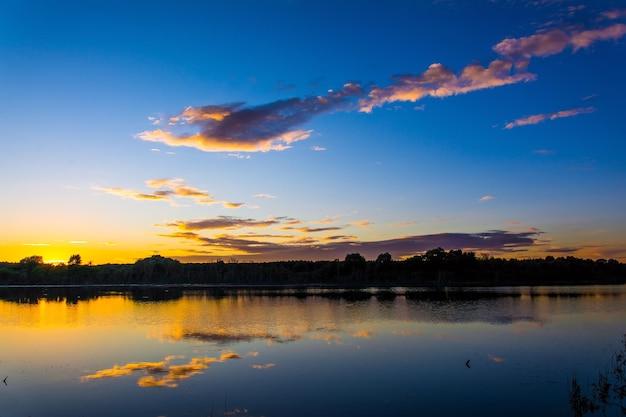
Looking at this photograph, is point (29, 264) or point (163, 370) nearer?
point (163, 370)

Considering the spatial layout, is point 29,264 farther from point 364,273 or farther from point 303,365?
point 303,365

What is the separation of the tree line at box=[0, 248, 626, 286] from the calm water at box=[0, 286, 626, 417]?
83255mm

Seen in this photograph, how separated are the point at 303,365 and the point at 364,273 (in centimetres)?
10555

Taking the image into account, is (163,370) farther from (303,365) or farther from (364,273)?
(364,273)

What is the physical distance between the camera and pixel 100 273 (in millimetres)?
133750

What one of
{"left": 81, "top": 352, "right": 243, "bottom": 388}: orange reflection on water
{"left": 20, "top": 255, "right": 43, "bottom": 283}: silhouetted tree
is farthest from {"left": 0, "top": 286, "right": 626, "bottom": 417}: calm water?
{"left": 20, "top": 255, "right": 43, "bottom": 283}: silhouetted tree

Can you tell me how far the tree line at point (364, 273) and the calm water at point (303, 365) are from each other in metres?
83.3

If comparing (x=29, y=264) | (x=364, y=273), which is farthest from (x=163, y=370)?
(x=29, y=264)

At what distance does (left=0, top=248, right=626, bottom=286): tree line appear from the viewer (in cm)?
11362

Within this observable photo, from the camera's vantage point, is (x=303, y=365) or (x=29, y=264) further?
(x=29, y=264)

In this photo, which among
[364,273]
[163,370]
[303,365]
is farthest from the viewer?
[364,273]

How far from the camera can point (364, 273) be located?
122000mm

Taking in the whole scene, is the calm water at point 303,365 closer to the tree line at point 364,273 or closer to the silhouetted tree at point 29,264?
the tree line at point 364,273

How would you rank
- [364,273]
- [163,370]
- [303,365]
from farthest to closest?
[364,273] → [303,365] → [163,370]
